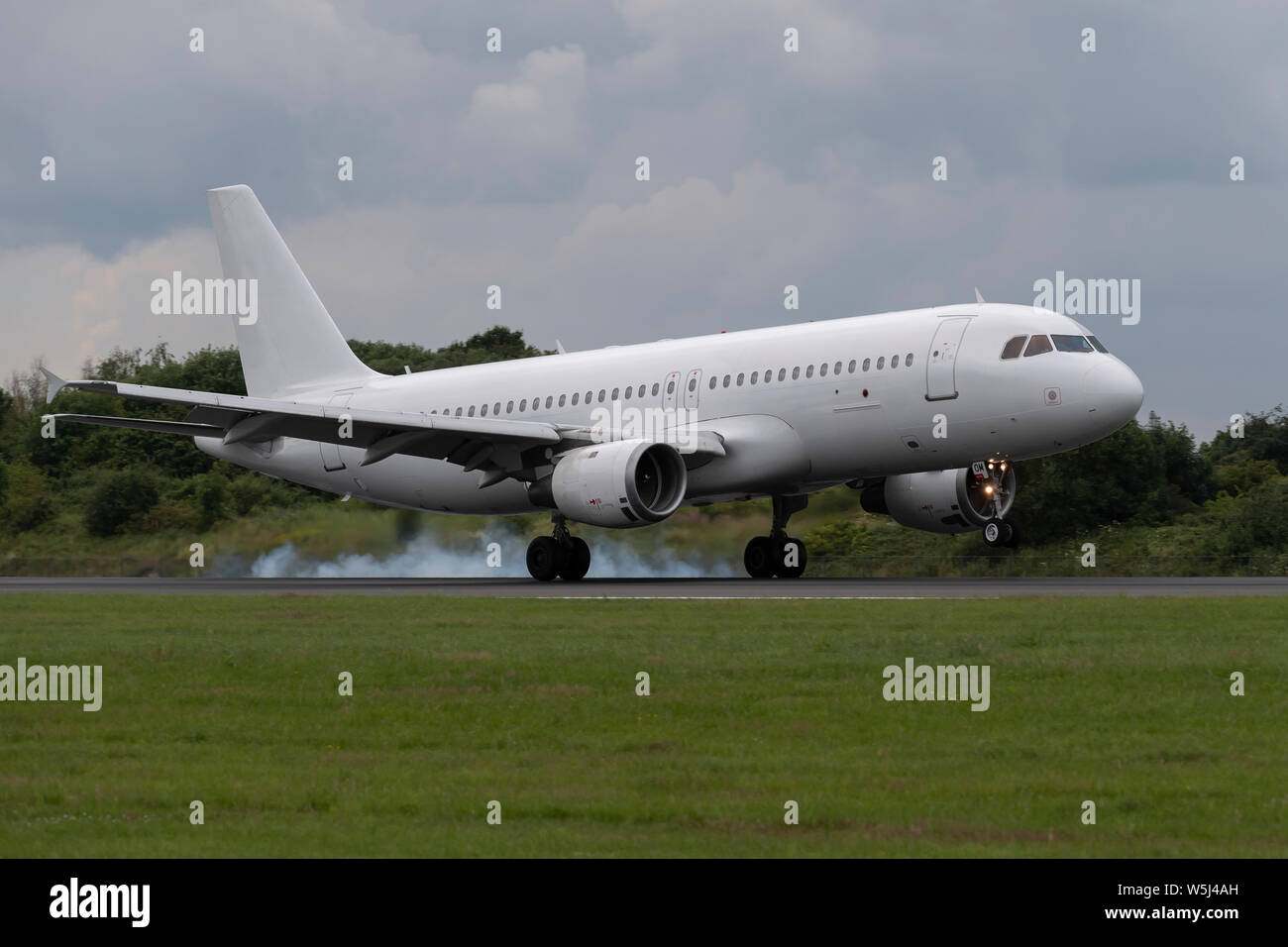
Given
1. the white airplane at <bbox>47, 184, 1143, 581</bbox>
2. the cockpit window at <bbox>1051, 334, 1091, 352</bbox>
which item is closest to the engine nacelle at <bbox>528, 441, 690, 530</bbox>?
the white airplane at <bbox>47, 184, 1143, 581</bbox>

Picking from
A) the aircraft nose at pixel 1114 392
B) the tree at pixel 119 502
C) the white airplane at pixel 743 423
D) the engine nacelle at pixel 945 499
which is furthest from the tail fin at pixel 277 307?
the aircraft nose at pixel 1114 392

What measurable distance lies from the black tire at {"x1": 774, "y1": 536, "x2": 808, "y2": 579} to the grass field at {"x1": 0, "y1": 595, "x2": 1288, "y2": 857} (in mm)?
15173

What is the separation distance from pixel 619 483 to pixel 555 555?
3988 mm

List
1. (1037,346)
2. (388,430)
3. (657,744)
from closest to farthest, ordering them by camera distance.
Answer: (657,744), (1037,346), (388,430)

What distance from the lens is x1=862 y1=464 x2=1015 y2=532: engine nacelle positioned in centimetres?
3250

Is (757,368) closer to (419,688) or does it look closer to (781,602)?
(781,602)

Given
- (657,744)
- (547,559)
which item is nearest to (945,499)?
(547,559)

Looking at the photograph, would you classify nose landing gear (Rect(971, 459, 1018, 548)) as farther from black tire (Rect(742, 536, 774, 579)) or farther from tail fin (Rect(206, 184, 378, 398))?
tail fin (Rect(206, 184, 378, 398))

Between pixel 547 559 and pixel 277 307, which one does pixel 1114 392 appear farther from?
pixel 277 307

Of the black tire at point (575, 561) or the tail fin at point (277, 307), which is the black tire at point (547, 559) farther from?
the tail fin at point (277, 307)

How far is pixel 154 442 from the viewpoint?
58.2 m

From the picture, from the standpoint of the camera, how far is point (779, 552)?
34531 mm

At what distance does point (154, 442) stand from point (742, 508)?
2899cm
